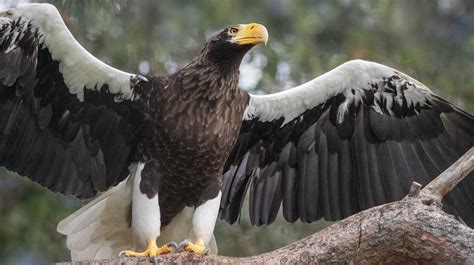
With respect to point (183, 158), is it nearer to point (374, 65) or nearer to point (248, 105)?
point (248, 105)

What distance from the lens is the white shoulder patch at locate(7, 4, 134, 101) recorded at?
5.80 metres

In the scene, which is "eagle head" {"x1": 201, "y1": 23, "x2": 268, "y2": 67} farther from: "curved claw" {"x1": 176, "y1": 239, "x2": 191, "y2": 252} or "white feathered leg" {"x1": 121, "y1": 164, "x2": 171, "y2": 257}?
"curved claw" {"x1": 176, "y1": 239, "x2": 191, "y2": 252}

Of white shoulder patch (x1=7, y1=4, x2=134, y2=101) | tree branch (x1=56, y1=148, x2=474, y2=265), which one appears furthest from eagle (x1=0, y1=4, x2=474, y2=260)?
tree branch (x1=56, y1=148, x2=474, y2=265)

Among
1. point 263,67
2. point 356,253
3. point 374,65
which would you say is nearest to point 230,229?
point 263,67

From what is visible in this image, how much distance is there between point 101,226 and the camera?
21.5ft

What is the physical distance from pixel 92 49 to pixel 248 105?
202 cm

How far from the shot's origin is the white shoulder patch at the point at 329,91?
6520mm

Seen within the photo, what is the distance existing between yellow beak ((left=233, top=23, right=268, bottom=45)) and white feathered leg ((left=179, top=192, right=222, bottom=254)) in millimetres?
1031

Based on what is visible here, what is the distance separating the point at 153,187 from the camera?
616cm

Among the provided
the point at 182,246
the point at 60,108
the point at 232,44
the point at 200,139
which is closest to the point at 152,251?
the point at 182,246

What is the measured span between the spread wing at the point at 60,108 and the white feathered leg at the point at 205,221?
63 cm

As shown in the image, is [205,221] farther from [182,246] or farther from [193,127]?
[193,127]

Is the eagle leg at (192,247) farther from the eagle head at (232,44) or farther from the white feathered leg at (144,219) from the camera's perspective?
the eagle head at (232,44)

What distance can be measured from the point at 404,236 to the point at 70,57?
253 centimetres
